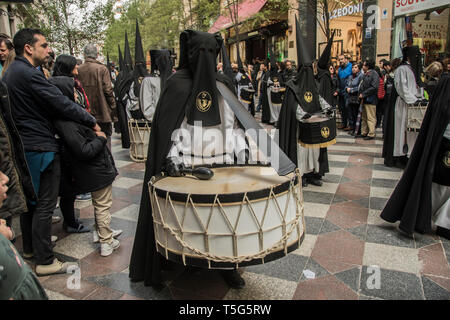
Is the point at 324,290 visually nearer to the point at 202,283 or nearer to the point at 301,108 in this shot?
the point at 202,283

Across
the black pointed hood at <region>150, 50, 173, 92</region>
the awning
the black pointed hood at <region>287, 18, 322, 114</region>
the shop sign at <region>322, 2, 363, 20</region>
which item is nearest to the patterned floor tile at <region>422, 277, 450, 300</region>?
the black pointed hood at <region>287, 18, 322, 114</region>

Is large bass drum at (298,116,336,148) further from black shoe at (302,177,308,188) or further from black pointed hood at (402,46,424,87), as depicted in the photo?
black pointed hood at (402,46,424,87)

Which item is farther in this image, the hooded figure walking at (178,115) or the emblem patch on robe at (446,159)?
the emblem patch on robe at (446,159)

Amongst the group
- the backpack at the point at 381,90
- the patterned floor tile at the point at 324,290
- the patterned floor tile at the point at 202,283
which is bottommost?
the patterned floor tile at the point at 324,290

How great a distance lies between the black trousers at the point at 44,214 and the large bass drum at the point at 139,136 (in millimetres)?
3179

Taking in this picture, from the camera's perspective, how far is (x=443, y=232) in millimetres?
3887

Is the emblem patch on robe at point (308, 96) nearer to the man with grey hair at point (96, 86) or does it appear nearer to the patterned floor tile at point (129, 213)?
the patterned floor tile at point (129, 213)

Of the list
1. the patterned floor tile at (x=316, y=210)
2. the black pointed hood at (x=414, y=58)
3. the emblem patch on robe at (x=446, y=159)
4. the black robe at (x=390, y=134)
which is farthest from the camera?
the black robe at (x=390, y=134)

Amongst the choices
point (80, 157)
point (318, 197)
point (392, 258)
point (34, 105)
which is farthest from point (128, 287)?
point (318, 197)

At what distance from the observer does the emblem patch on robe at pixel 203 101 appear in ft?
9.36

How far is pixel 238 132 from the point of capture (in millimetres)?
3076

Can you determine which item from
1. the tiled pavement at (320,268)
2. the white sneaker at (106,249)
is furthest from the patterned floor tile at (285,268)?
the white sneaker at (106,249)

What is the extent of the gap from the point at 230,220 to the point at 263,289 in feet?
3.93

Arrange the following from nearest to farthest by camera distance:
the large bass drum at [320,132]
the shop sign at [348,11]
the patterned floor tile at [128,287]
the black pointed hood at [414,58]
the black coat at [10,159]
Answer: the black coat at [10,159] < the patterned floor tile at [128,287] < the large bass drum at [320,132] < the black pointed hood at [414,58] < the shop sign at [348,11]
